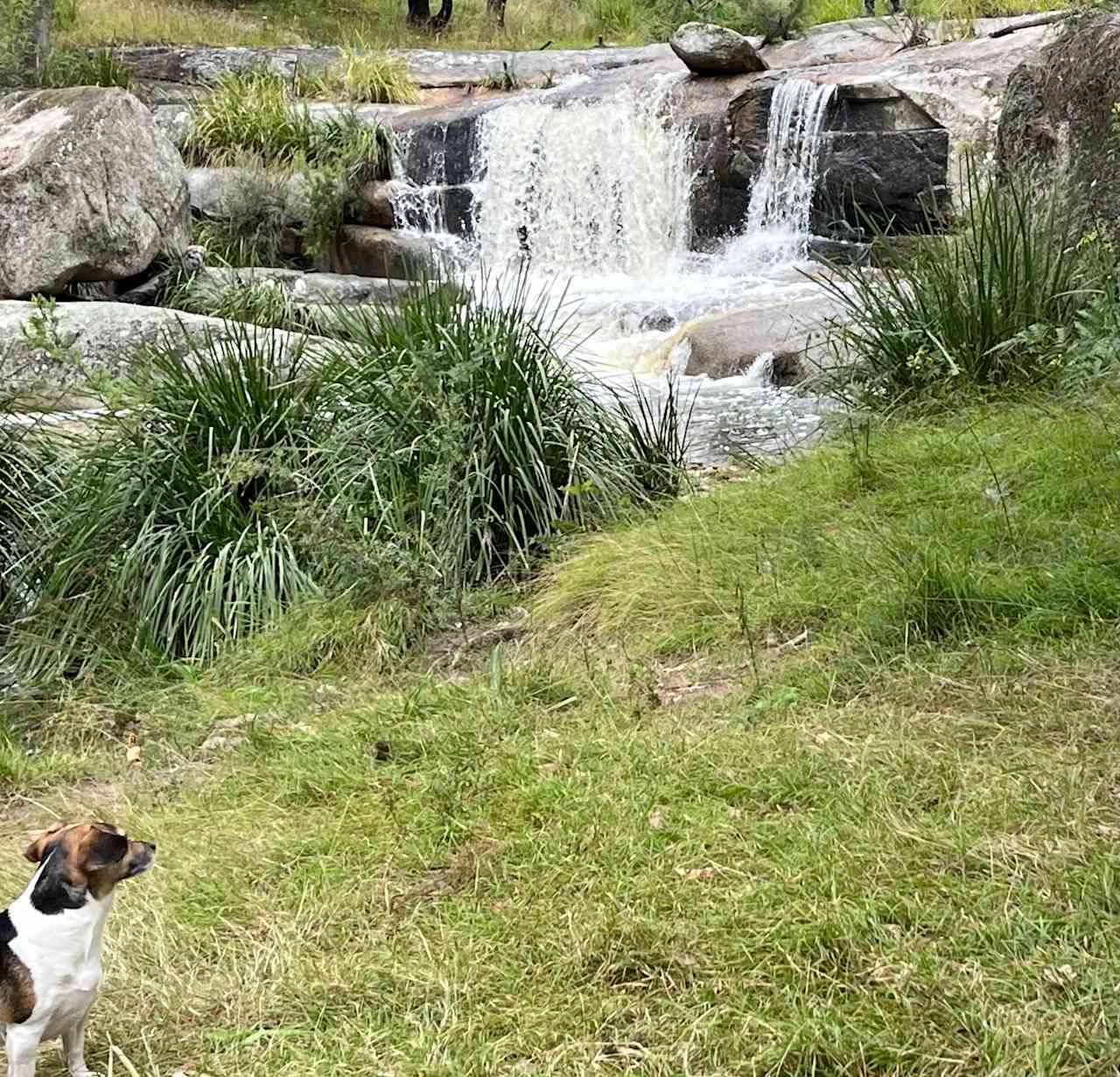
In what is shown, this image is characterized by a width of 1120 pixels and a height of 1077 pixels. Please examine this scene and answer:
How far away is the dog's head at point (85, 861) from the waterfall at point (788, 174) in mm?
10336

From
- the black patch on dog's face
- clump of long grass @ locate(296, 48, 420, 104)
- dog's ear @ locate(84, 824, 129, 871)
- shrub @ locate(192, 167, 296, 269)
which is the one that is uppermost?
clump of long grass @ locate(296, 48, 420, 104)

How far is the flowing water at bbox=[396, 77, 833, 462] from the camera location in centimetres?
1067

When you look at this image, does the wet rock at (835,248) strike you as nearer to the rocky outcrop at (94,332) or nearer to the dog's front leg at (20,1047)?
the rocky outcrop at (94,332)

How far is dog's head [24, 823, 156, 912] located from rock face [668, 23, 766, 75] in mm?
12983

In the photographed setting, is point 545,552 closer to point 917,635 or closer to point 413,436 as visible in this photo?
point 413,436

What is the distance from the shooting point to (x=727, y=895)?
2.56m

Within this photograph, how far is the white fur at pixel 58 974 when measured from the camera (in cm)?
214

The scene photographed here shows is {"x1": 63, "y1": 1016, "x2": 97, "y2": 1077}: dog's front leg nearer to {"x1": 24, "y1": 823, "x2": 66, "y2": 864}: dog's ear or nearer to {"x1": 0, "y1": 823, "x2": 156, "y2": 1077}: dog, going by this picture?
{"x1": 0, "y1": 823, "x2": 156, "y2": 1077}: dog

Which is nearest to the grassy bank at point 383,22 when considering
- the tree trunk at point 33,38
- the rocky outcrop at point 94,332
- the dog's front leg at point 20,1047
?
the tree trunk at point 33,38

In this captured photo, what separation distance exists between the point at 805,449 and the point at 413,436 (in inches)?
68.7

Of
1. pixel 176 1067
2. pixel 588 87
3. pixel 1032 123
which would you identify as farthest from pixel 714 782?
pixel 588 87

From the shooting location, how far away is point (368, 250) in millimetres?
14148

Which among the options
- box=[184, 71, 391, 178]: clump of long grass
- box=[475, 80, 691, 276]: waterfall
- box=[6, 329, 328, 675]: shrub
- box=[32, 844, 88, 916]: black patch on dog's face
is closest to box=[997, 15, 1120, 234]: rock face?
box=[6, 329, 328, 675]: shrub

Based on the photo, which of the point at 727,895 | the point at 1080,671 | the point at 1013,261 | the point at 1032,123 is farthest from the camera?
the point at 1032,123
